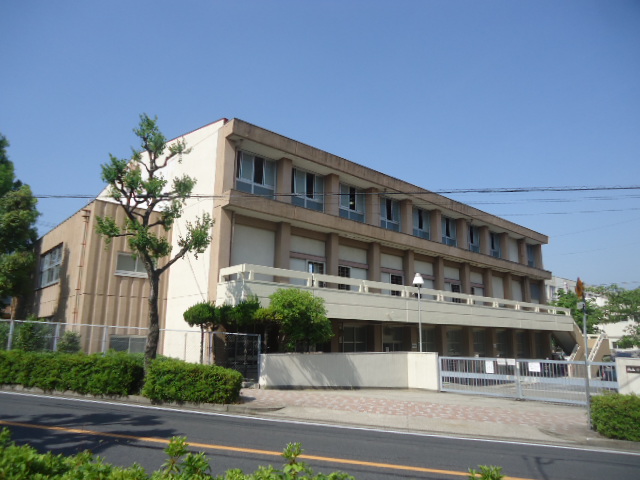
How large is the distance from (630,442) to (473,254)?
78.1 feet

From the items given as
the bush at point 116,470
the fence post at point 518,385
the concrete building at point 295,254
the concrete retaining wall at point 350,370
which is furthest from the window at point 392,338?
the bush at point 116,470

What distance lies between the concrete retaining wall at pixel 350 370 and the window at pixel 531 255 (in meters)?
27.2

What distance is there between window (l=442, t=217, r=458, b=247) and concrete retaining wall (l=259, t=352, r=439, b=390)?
1516 centimetres

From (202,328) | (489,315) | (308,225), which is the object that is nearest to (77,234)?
(202,328)

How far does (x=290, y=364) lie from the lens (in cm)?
1642

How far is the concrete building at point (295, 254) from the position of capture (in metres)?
19.8

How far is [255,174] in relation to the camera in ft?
72.0

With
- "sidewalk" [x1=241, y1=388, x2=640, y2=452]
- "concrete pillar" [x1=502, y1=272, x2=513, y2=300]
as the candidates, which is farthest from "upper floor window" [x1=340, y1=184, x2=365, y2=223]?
"concrete pillar" [x1=502, y1=272, x2=513, y2=300]

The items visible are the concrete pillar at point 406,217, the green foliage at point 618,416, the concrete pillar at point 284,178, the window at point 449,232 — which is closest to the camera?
the green foliage at point 618,416

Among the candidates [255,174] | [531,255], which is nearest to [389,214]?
[255,174]

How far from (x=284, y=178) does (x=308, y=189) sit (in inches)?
92.0

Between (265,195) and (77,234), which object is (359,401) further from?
(77,234)

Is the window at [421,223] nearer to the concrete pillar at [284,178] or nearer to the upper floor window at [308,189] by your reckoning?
the upper floor window at [308,189]

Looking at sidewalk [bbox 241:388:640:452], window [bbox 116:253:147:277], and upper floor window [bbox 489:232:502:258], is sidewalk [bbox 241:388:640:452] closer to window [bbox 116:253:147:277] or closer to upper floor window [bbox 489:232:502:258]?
window [bbox 116:253:147:277]
